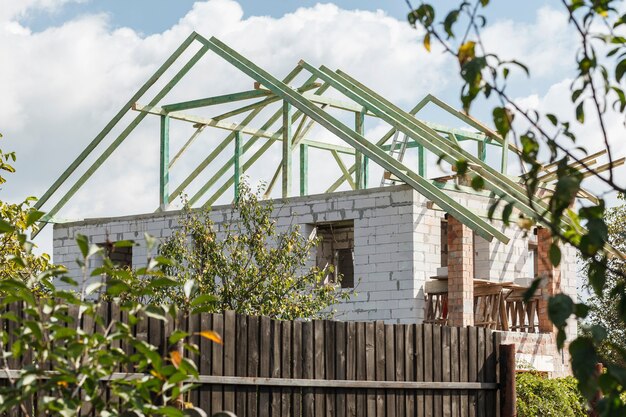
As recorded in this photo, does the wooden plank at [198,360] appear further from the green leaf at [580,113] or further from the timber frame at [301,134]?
the timber frame at [301,134]

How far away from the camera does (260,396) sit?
824cm

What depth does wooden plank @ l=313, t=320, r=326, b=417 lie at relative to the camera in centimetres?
864

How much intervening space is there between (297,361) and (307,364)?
0.11m

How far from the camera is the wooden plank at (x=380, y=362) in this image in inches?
361

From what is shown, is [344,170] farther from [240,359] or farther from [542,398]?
[240,359]

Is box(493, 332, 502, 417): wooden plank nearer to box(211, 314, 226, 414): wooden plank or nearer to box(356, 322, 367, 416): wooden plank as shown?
box(356, 322, 367, 416): wooden plank

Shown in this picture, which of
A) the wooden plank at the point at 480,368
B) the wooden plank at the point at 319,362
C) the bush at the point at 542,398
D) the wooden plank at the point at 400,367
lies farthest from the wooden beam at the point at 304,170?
the wooden plank at the point at 319,362

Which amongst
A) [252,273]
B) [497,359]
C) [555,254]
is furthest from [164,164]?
[555,254]

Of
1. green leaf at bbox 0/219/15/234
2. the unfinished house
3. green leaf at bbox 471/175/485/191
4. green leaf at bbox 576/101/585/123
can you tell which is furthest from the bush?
green leaf at bbox 471/175/485/191

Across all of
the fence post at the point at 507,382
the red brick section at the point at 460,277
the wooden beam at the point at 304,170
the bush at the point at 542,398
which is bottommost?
the bush at the point at 542,398

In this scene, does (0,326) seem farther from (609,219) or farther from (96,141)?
(609,219)

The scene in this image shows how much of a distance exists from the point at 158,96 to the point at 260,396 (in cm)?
1497

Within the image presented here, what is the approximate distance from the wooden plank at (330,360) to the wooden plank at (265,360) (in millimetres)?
624

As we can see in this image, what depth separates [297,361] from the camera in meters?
8.49
